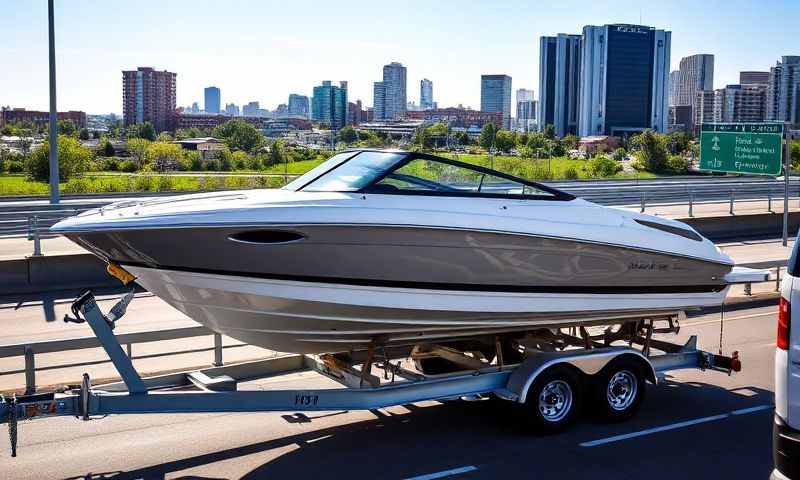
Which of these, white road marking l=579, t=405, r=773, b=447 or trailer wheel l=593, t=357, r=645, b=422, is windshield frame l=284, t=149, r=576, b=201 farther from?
white road marking l=579, t=405, r=773, b=447

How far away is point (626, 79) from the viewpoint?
7480 inches

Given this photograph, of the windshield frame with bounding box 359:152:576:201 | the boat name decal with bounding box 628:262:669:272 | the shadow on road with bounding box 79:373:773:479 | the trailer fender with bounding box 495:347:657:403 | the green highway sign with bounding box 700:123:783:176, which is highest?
the green highway sign with bounding box 700:123:783:176

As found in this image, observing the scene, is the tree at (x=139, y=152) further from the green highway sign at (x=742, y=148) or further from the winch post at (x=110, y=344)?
the winch post at (x=110, y=344)

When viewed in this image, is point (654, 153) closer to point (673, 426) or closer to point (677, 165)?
point (677, 165)

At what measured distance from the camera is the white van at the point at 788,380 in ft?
16.2

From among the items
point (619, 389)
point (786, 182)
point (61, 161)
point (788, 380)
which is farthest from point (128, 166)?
point (788, 380)

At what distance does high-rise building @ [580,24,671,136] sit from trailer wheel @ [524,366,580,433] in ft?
617

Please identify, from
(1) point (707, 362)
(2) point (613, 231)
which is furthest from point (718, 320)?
(2) point (613, 231)

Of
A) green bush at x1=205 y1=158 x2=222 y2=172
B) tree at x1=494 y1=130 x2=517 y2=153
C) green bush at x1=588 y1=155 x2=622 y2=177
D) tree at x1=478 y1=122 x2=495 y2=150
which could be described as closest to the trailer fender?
green bush at x1=588 y1=155 x2=622 y2=177

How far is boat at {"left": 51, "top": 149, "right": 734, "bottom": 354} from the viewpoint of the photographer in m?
7.00

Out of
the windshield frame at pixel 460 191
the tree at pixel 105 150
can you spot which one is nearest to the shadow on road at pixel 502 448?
the windshield frame at pixel 460 191

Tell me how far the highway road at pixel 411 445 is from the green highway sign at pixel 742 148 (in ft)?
50.0

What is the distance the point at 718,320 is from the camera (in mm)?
13359

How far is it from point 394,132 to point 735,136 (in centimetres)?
6896
